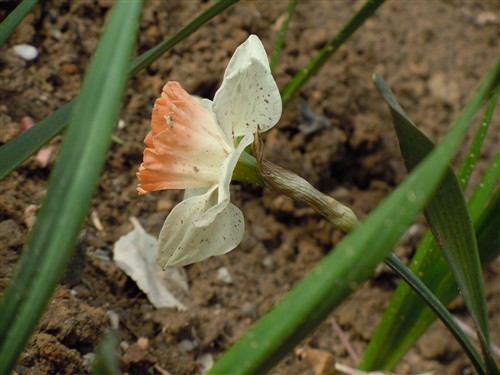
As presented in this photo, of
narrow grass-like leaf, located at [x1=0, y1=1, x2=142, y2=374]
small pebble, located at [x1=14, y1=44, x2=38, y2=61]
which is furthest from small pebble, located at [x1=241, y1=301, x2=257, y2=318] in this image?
narrow grass-like leaf, located at [x1=0, y1=1, x2=142, y2=374]

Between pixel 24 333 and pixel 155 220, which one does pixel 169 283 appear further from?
pixel 24 333

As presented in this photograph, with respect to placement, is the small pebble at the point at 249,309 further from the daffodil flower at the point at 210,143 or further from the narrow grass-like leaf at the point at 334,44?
the daffodil flower at the point at 210,143

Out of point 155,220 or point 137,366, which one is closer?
point 137,366

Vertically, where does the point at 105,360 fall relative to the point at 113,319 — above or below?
above

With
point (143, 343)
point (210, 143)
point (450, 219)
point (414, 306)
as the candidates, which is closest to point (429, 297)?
point (450, 219)

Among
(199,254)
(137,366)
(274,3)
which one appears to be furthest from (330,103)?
(199,254)

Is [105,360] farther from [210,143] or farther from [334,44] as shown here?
[334,44]
